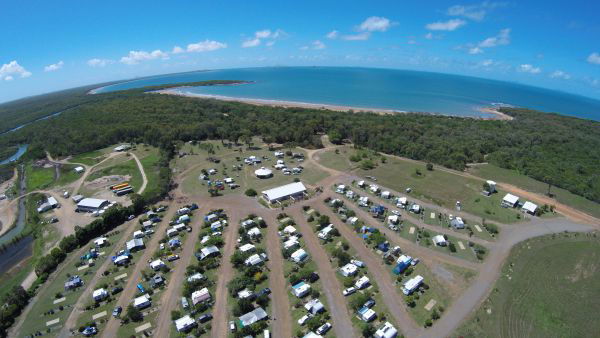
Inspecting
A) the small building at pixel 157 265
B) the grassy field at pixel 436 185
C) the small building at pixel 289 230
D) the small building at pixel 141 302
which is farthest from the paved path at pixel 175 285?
the grassy field at pixel 436 185

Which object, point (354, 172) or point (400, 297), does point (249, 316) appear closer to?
point (400, 297)

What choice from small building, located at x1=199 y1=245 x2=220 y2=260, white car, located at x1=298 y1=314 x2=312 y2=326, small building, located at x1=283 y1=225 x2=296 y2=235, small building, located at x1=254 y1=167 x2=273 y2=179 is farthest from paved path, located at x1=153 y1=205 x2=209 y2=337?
small building, located at x1=254 y1=167 x2=273 y2=179

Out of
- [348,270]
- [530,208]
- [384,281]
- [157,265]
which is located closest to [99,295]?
[157,265]

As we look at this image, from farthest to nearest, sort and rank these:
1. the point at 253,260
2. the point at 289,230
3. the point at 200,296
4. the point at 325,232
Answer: the point at 289,230 < the point at 325,232 < the point at 253,260 < the point at 200,296

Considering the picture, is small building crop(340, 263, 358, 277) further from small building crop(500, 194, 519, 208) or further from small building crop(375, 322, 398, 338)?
small building crop(500, 194, 519, 208)

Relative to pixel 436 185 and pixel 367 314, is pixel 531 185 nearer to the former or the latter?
pixel 436 185

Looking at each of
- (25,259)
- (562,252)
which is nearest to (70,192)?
(25,259)
